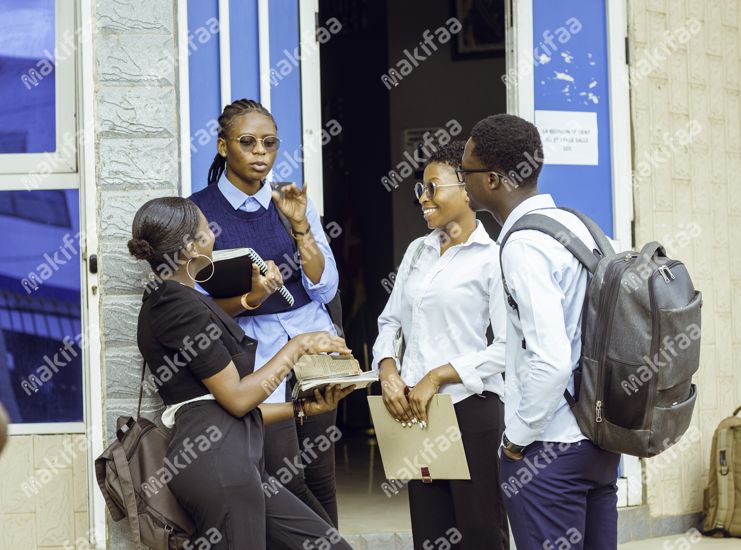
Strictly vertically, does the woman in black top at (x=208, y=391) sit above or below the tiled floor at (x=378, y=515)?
above

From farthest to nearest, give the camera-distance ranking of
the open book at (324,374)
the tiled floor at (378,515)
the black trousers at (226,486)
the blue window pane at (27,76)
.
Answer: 1. the tiled floor at (378,515)
2. the blue window pane at (27,76)
3. the open book at (324,374)
4. the black trousers at (226,486)

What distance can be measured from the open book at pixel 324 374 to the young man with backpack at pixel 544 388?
593mm

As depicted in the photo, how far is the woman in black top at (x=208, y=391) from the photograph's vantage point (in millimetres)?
3109

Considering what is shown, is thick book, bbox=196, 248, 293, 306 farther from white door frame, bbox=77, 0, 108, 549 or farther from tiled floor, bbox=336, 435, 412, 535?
tiled floor, bbox=336, 435, 412, 535

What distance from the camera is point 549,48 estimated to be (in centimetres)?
564

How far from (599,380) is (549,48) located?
3.11 meters

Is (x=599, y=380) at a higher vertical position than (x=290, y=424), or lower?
higher

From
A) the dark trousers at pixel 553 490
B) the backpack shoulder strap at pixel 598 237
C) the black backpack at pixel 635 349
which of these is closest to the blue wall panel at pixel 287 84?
the backpack shoulder strap at pixel 598 237

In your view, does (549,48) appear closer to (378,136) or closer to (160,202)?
(160,202)

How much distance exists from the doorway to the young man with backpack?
18.8ft

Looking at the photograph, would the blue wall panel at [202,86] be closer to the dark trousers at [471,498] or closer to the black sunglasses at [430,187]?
the black sunglasses at [430,187]

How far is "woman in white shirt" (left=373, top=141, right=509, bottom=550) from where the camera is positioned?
12.4ft

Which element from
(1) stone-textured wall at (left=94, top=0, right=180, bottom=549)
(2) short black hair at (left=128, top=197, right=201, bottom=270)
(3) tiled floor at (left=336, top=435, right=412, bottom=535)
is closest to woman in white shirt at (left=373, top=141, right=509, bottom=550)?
(2) short black hair at (left=128, top=197, right=201, bottom=270)

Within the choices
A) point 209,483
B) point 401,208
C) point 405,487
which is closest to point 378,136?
point 401,208
